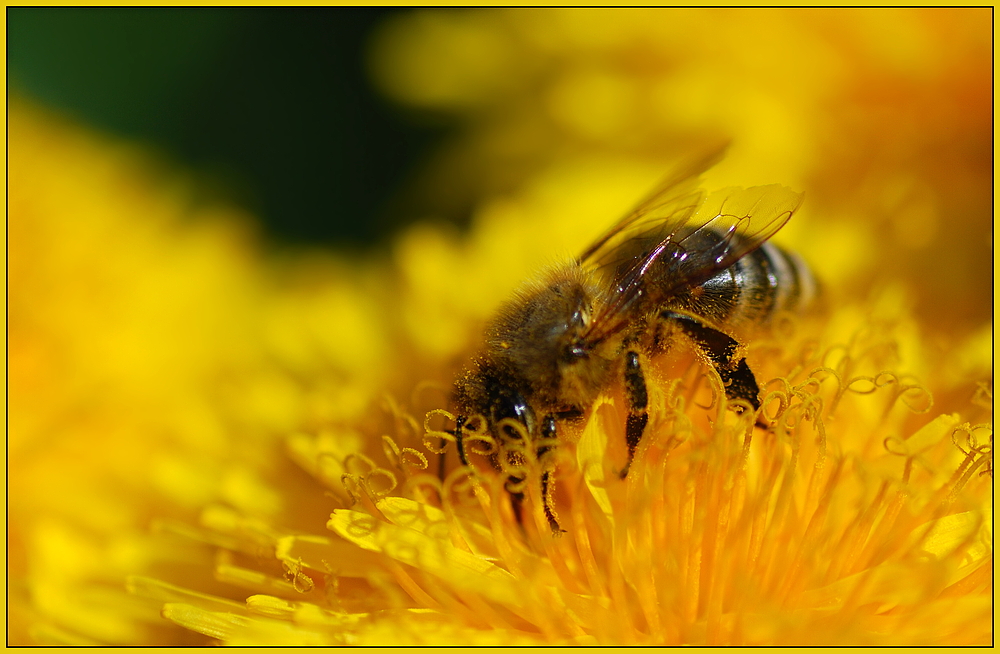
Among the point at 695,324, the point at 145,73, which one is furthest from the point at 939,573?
the point at 145,73

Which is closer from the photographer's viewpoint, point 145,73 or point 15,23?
point 15,23

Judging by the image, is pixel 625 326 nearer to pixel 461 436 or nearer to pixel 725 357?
pixel 725 357

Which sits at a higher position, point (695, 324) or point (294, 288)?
point (294, 288)

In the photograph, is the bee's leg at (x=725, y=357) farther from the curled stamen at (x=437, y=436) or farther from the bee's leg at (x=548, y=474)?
the curled stamen at (x=437, y=436)

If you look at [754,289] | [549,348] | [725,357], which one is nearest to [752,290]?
[754,289]

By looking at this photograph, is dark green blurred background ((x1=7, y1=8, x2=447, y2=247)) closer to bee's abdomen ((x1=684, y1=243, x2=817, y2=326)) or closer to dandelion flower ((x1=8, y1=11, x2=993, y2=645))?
dandelion flower ((x1=8, y1=11, x2=993, y2=645))

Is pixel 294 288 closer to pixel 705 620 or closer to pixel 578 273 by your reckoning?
pixel 578 273
